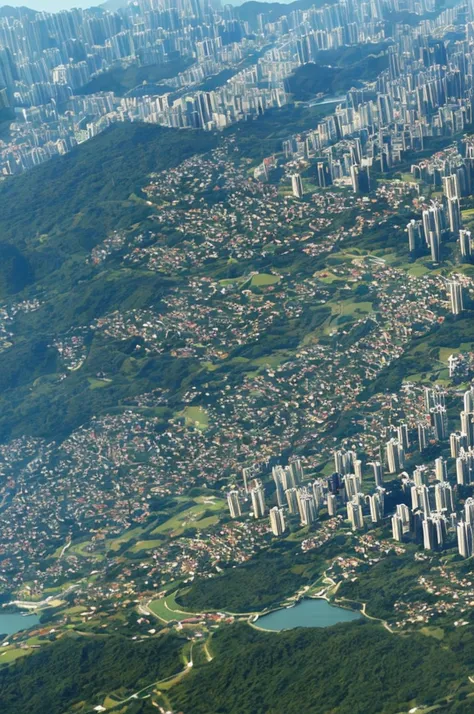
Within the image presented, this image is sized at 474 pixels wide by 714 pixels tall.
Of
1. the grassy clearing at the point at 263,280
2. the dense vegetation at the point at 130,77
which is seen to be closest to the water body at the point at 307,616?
the grassy clearing at the point at 263,280

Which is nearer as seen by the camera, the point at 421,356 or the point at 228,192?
the point at 421,356

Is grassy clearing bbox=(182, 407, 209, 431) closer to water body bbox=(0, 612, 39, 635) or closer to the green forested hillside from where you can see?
water body bbox=(0, 612, 39, 635)

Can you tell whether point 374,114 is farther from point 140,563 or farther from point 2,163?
point 140,563

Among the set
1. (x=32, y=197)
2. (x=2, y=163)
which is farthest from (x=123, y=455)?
(x=2, y=163)

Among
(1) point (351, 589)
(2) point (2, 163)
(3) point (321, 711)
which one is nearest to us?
(3) point (321, 711)

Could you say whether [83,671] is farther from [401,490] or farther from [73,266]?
[73,266]

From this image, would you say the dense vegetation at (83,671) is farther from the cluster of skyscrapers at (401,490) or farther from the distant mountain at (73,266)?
the distant mountain at (73,266)

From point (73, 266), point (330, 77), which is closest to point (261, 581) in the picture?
point (73, 266)
